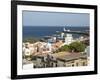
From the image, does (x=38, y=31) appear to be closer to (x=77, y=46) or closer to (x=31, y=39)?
(x=31, y=39)

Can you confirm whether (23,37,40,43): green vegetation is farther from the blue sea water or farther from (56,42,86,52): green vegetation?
(56,42,86,52): green vegetation

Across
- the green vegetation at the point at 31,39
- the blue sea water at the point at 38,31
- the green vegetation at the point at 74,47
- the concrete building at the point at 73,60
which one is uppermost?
the blue sea water at the point at 38,31

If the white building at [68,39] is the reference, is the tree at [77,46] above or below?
below

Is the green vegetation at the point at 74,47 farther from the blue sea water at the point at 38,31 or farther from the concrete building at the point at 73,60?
the blue sea water at the point at 38,31

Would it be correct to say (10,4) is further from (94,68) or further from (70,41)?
(94,68)

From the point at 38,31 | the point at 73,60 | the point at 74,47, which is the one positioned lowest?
the point at 73,60


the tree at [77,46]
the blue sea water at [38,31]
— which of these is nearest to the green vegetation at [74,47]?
the tree at [77,46]

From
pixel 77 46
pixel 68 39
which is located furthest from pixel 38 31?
pixel 77 46
